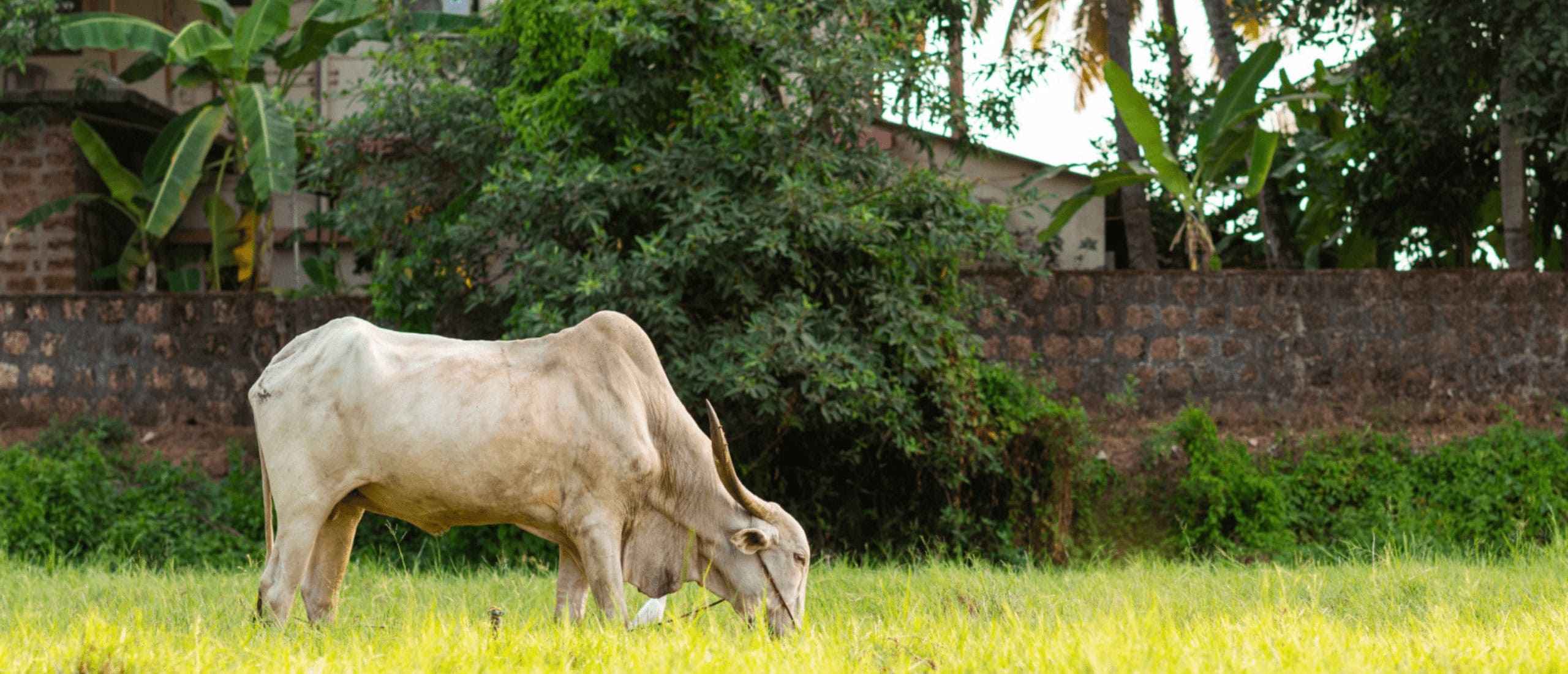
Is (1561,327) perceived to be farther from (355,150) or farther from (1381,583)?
(355,150)

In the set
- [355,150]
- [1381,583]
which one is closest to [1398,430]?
[1381,583]

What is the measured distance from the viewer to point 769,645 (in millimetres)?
4652

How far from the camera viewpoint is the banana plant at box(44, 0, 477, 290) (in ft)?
41.2

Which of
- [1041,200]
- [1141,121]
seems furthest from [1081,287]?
[1041,200]

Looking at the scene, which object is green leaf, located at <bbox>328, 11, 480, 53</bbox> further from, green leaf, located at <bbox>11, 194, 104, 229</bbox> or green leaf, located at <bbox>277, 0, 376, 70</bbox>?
green leaf, located at <bbox>11, 194, 104, 229</bbox>

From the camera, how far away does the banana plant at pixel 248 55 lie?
12.6m

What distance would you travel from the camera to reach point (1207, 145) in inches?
496

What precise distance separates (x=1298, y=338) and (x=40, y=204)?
11.4 m

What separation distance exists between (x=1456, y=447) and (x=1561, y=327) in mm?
1593

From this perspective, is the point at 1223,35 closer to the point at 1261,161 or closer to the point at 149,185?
the point at 1261,161

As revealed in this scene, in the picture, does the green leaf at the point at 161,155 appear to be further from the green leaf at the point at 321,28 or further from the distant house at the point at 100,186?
the distant house at the point at 100,186

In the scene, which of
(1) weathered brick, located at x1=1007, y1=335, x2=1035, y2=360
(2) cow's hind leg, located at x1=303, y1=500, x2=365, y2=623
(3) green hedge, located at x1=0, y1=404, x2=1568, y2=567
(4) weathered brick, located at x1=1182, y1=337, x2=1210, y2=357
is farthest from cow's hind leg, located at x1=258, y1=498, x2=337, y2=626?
(4) weathered brick, located at x1=1182, y1=337, x2=1210, y2=357

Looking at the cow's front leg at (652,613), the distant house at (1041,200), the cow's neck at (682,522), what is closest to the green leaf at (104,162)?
the distant house at (1041,200)

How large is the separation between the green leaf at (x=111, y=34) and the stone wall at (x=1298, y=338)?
7311mm
